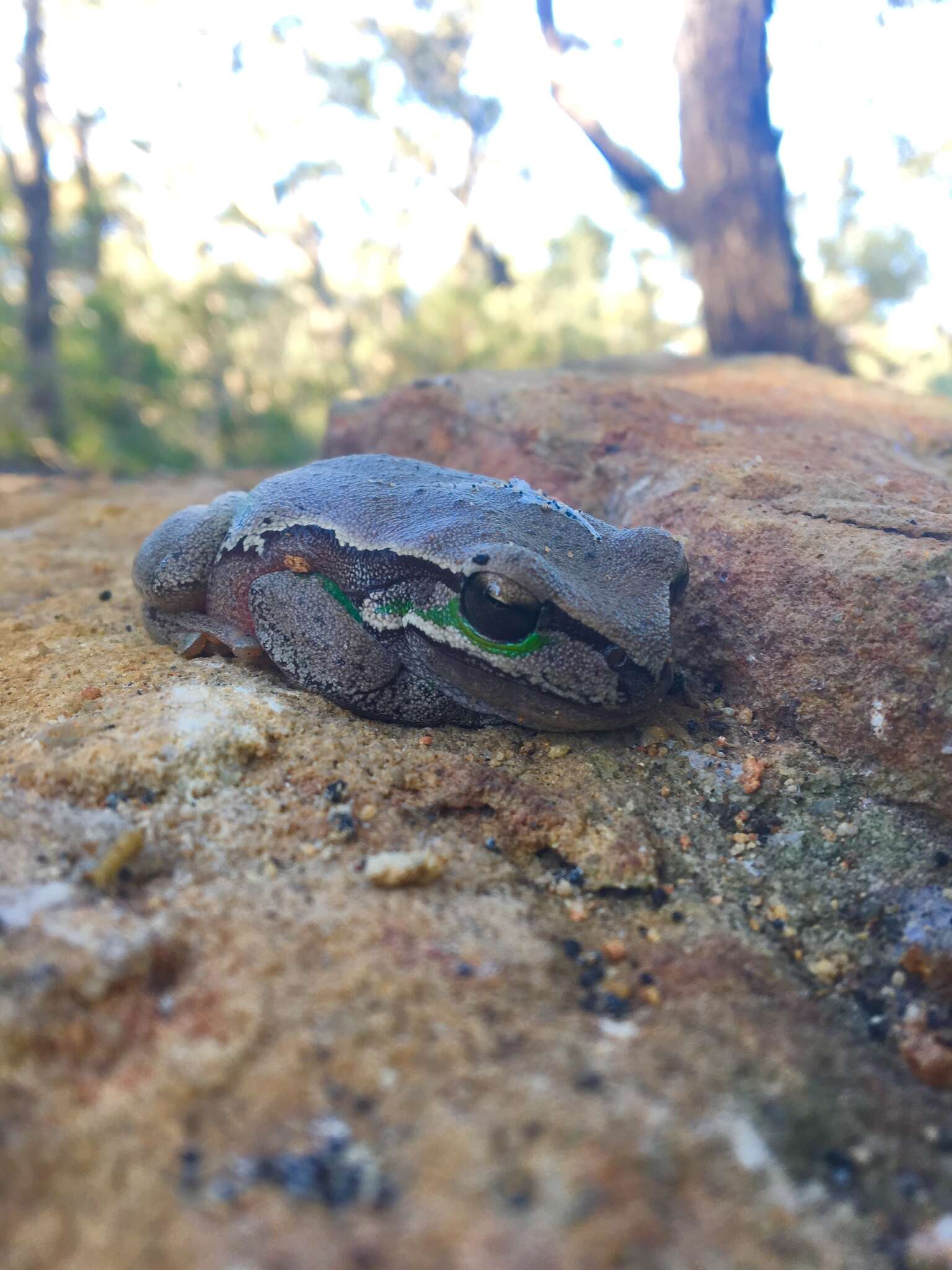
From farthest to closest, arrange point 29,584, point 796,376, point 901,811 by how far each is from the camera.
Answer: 1. point 796,376
2. point 29,584
3. point 901,811

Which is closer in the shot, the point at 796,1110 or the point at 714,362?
the point at 796,1110

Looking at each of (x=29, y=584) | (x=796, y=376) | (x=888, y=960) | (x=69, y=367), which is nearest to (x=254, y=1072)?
(x=888, y=960)

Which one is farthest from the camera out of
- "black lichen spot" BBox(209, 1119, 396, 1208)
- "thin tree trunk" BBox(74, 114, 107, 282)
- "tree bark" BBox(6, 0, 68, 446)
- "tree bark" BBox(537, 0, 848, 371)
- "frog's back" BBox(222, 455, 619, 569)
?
"thin tree trunk" BBox(74, 114, 107, 282)

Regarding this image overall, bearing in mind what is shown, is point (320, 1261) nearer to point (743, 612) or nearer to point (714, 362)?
point (743, 612)

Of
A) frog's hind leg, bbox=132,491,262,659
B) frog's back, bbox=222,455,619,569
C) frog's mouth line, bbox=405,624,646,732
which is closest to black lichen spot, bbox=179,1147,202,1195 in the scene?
frog's mouth line, bbox=405,624,646,732

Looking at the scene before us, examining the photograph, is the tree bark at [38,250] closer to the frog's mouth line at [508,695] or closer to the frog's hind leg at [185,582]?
the frog's hind leg at [185,582]

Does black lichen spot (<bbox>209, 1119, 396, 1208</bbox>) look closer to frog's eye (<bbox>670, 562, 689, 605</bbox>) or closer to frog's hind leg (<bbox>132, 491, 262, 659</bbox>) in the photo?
frog's eye (<bbox>670, 562, 689, 605</bbox>)
